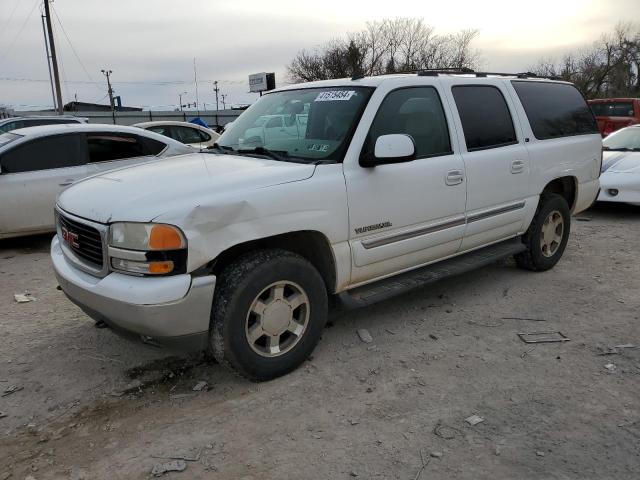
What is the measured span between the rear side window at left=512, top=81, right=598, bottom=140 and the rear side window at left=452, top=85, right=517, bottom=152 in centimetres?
37

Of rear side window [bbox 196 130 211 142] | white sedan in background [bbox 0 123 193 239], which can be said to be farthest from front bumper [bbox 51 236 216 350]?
rear side window [bbox 196 130 211 142]

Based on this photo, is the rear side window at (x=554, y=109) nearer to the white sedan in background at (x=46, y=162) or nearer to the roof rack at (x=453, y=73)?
the roof rack at (x=453, y=73)

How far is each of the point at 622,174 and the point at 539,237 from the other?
3.85m

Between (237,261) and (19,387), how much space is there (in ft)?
5.43

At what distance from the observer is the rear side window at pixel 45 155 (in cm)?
636

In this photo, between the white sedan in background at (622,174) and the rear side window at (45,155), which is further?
the white sedan in background at (622,174)

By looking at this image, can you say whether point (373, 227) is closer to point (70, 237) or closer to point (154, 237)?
point (154, 237)

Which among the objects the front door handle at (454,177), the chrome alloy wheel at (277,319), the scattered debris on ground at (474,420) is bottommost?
the scattered debris on ground at (474,420)

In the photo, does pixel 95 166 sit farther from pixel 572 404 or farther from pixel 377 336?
pixel 572 404

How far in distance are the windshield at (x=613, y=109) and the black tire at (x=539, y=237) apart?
413 inches

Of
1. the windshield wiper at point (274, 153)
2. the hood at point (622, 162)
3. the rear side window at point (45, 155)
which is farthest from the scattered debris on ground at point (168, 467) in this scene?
the hood at point (622, 162)

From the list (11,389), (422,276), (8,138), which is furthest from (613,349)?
(8,138)

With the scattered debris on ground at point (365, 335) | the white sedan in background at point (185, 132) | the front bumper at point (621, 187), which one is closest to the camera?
the scattered debris on ground at point (365, 335)

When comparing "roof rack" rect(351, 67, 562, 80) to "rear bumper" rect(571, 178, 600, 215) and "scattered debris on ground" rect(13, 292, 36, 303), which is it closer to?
"rear bumper" rect(571, 178, 600, 215)
